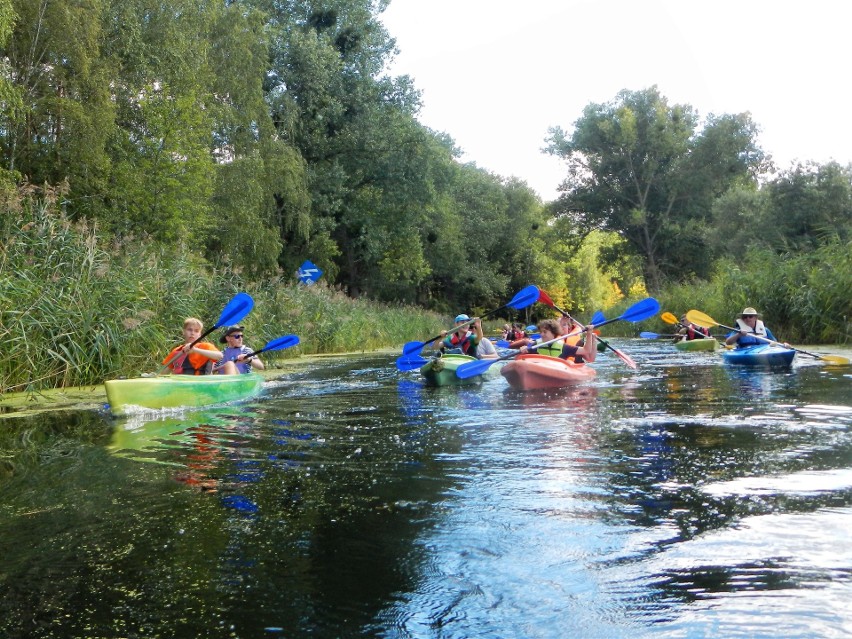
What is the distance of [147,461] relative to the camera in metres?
4.98

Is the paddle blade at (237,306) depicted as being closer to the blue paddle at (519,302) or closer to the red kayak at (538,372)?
the red kayak at (538,372)

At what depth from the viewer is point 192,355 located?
27.3ft

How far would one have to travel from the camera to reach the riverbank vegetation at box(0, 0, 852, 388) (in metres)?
9.15

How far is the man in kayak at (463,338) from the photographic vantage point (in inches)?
443

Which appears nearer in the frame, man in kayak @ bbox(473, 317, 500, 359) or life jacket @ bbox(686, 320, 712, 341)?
man in kayak @ bbox(473, 317, 500, 359)

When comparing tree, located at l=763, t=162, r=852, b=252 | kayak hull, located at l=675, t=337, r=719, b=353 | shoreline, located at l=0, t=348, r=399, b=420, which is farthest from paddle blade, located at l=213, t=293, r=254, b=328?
tree, located at l=763, t=162, r=852, b=252

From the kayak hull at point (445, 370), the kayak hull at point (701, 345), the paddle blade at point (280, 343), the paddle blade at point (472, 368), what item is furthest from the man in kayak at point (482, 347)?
the kayak hull at point (701, 345)

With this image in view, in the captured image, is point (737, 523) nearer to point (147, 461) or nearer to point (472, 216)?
point (147, 461)

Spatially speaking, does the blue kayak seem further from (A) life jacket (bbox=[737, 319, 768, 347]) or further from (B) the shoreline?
(B) the shoreline

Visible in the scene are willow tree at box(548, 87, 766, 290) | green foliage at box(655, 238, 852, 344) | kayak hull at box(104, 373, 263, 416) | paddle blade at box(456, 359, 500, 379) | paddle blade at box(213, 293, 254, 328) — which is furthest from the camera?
willow tree at box(548, 87, 766, 290)

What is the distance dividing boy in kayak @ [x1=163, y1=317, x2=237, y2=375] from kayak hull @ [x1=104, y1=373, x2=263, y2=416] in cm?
30

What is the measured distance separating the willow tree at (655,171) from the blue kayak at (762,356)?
2269cm

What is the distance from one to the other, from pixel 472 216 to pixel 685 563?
37722 millimetres

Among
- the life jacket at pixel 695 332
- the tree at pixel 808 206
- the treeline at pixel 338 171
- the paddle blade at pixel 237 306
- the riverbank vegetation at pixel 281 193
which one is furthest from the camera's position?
the tree at pixel 808 206
